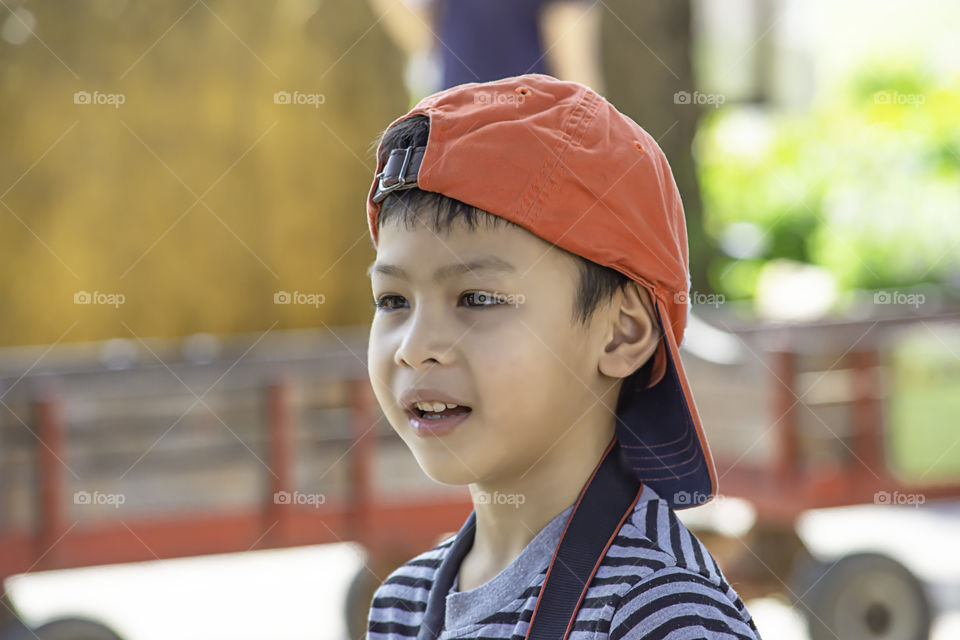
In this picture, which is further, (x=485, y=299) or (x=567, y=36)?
(x=567, y=36)

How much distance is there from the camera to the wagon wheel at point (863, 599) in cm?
292

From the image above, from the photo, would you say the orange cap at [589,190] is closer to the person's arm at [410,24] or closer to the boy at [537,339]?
the boy at [537,339]

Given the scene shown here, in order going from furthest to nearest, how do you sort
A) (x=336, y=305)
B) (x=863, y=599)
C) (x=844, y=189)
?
(x=844, y=189), (x=336, y=305), (x=863, y=599)

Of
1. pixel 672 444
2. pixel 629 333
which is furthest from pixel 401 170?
pixel 672 444

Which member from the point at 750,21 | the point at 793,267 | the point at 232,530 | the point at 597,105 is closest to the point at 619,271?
the point at 597,105

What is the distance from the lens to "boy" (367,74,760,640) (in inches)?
45.2

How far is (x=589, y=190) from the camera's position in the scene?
117 cm

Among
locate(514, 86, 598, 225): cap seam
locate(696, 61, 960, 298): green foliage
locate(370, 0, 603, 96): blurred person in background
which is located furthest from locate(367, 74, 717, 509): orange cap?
locate(696, 61, 960, 298): green foliage

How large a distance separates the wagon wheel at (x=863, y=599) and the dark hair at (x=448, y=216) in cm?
193

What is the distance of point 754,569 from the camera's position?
10.7 feet

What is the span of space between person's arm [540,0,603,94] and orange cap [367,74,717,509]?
62.5 inches

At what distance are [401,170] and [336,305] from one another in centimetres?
395

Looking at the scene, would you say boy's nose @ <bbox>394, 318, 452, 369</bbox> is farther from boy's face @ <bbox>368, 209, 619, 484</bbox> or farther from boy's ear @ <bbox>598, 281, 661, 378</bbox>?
boy's ear @ <bbox>598, 281, 661, 378</bbox>

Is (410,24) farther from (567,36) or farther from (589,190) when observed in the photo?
(589,190)
